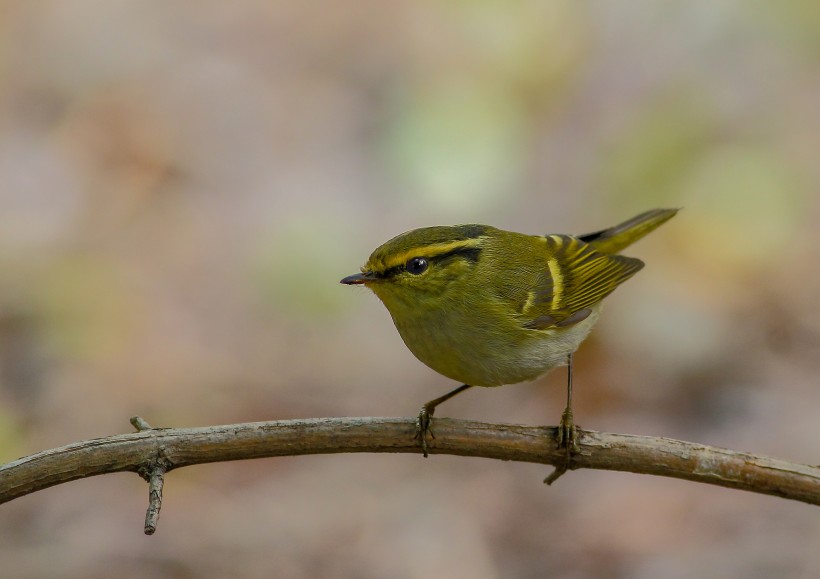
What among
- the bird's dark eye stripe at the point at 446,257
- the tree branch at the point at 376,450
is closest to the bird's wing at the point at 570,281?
the bird's dark eye stripe at the point at 446,257

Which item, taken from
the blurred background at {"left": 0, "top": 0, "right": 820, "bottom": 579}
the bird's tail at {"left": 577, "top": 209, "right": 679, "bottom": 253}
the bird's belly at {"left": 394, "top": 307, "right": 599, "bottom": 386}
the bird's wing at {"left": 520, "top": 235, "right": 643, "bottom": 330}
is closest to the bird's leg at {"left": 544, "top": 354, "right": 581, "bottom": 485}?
the bird's belly at {"left": 394, "top": 307, "right": 599, "bottom": 386}

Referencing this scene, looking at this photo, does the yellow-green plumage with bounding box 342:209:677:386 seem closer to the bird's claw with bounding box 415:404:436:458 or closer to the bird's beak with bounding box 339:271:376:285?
the bird's beak with bounding box 339:271:376:285

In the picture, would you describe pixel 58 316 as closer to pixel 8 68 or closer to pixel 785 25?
pixel 8 68

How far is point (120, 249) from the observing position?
5.89m


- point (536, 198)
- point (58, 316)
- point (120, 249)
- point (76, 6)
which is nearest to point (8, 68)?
point (76, 6)

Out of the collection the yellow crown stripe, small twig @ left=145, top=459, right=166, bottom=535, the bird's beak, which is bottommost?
small twig @ left=145, top=459, right=166, bottom=535

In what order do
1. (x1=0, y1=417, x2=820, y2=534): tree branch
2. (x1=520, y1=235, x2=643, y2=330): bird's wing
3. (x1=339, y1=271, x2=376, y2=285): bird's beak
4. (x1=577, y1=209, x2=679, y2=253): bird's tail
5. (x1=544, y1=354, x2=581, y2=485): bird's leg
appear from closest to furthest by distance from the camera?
(x1=0, y1=417, x2=820, y2=534): tree branch, (x1=544, y1=354, x2=581, y2=485): bird's leg, (x1=339, y1=271, x2=376, y2=285): bird's beak, (x1=520, y1=235, x2=643, y2=330): bird's wing, (x1=577, y1=209, x2=679, y2=253): bird's tail

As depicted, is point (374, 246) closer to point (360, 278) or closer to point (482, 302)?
point (482, 302)

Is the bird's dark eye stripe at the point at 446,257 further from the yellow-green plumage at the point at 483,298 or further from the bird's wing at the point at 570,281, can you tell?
the bird's wing at the point at 570,281

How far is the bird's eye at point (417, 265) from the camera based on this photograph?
3404 mm

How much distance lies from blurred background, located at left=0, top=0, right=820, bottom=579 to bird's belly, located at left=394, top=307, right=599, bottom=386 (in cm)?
116

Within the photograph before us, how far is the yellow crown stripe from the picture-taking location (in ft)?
11.0

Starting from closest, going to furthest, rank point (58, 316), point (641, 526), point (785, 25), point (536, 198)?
point (641, 526) < point (58, 316) < point (536, 198) < point (785, 25)

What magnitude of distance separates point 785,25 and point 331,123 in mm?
3500
